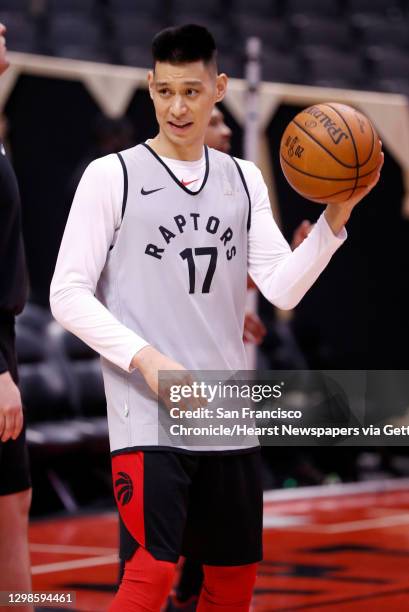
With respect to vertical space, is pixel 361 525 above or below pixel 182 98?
below

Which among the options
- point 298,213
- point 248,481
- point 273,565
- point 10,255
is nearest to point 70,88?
point 298,213

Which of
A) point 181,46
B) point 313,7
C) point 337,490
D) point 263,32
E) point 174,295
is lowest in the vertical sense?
point 337,490

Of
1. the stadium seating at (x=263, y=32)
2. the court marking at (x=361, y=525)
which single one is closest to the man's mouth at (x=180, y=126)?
the court marking at (x=361, y=525)

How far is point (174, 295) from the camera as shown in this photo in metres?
2.92

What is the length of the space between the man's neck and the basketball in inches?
10.1

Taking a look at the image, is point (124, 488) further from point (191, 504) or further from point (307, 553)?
point (307, 553)

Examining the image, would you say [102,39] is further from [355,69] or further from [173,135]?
[173,135]

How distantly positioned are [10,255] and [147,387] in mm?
614

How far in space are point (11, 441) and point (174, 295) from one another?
719 mm

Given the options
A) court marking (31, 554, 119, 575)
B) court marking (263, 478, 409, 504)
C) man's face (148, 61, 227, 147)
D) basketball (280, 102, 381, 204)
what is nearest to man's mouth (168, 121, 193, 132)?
man's face (148, 61, 227, 147)

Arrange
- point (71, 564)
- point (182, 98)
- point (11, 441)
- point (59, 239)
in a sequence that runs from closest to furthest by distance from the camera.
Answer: point (182, 98), point (11, 441), point (71, 564), point (59, 239)

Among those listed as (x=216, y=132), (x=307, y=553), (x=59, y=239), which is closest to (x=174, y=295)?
(x=216, y=132)

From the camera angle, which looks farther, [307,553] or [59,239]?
[59,239]

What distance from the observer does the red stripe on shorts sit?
279 cm
